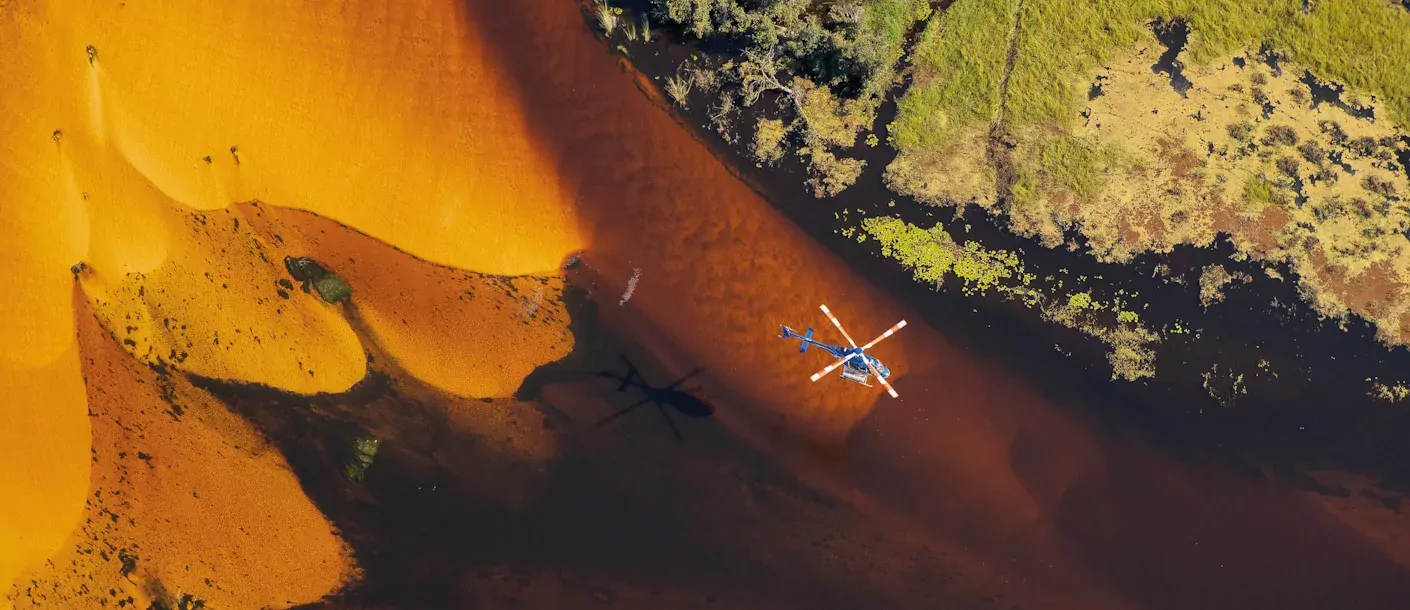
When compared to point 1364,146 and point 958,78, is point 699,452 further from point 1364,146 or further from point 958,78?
point 1364,146

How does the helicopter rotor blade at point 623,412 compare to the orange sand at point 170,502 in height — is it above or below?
above

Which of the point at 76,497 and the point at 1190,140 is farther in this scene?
the point at 76,497

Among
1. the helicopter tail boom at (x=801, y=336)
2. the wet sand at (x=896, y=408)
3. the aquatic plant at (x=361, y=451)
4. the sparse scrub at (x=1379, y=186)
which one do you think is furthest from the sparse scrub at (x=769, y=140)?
the sparse scrub at (x=1379, y=186)

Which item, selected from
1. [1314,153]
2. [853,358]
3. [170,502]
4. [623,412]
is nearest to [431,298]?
[623,412]

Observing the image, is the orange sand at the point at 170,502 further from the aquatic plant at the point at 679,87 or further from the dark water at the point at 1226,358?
the dark water at the point at 1226,358

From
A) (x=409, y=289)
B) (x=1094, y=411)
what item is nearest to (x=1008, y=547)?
(x=1094, y=411)

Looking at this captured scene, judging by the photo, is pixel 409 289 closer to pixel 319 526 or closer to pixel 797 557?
pixel 319 526
